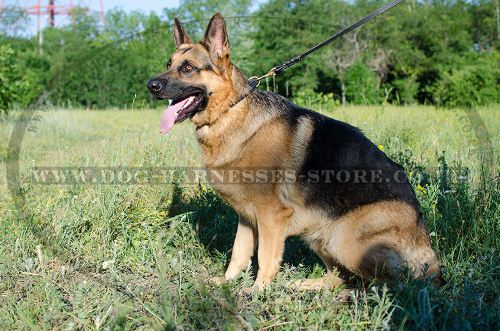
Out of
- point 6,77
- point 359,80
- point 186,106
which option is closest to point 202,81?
point 186,106

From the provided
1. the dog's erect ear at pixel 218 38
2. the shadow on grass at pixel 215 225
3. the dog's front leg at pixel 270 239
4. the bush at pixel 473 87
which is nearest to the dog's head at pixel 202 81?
the dog's erect ear at pixel 218 38

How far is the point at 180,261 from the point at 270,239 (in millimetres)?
694

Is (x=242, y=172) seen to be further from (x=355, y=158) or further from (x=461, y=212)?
(x=461, y=212)

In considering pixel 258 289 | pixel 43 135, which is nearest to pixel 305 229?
pixel 258 289

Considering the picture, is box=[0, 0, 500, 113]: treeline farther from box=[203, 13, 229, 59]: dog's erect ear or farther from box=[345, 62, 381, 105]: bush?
box=[203, 13, 229, 59]: dog's erect ear

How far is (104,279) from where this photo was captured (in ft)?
11.4

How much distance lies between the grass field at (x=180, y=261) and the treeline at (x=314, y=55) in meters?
12.1

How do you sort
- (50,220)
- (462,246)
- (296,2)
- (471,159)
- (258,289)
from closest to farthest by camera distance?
(258,289)
(462,246)
(50,220)
(471,159)
(296,2)

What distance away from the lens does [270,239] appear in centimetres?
351

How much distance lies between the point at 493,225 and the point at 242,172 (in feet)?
7.48

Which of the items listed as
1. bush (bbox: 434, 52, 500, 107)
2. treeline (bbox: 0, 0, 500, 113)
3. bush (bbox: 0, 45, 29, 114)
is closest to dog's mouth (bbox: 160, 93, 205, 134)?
bush (bbox: 0, 45, 29, 114)

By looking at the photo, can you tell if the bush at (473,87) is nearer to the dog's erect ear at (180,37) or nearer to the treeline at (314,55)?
the treeline at (314,55)

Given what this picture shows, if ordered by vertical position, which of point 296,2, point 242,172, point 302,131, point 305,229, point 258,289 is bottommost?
point 258,289

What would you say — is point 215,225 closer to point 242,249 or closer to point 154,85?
point 242,249
